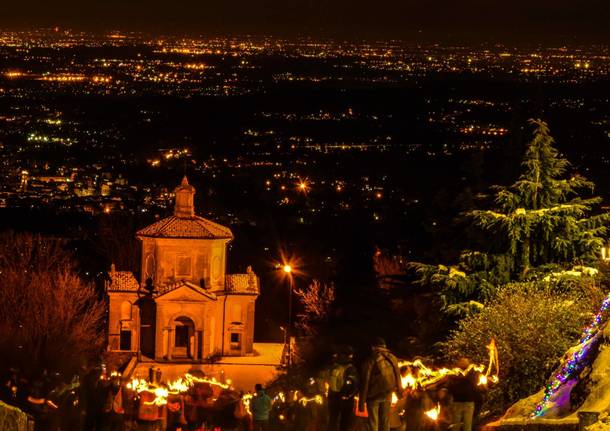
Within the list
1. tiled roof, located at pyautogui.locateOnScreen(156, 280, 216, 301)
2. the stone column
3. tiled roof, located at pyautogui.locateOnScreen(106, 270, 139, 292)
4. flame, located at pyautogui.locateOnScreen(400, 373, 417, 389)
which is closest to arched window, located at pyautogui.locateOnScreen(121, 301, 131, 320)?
tiled roof, located at pyautogui.locateOnScreen(106, 270, 139, 292)

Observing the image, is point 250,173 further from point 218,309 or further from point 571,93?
point 218,309

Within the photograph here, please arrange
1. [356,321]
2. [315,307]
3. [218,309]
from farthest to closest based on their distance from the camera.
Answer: [315,307], [218,309], [356,321]

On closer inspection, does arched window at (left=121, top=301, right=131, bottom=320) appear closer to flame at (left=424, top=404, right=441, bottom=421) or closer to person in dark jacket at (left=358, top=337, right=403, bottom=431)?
flame at (left=424, top=404, right=441, bottom=421)

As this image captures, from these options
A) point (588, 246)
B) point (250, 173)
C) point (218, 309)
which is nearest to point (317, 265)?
point (218, 309)

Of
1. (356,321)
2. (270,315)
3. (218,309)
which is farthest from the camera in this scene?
(270,315)

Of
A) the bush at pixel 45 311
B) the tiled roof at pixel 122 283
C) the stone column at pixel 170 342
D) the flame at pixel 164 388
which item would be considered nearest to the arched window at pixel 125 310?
the tiled roof at pixel 122 283

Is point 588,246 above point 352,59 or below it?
below

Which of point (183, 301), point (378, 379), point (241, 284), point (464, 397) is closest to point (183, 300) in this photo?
point (183, 301)

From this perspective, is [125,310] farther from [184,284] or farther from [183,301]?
[184,284]
